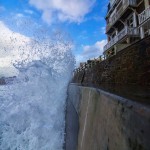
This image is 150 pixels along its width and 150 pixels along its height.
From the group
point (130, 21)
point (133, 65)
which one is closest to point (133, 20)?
point (130, 21)

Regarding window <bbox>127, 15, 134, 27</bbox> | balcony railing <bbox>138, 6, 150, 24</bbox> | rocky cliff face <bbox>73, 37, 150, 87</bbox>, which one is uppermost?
window <bbox>127, 15, 134, 27</bbox>

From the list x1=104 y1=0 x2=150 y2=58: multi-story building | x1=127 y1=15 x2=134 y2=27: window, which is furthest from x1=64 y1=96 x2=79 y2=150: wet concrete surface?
x1=127 y1=15 x2=134 y2=27: window

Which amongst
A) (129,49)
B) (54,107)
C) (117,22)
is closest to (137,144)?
(129,49)

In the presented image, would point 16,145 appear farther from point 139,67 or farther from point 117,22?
point 117,22

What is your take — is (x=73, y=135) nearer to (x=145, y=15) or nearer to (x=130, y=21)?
(x=145, y=15)

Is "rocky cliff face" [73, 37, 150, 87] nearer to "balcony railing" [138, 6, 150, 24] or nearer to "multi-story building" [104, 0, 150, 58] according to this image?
"multi-story building" [104, 0, 150, 58]

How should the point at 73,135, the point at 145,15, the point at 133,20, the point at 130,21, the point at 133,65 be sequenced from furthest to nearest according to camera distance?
the point at 130,21 → the point at 133,20 → the point at 145,15 → the point at 73,135 → the point at 133,65

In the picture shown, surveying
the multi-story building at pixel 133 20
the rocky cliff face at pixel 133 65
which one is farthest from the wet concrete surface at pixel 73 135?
the multi-story building at pixel 133 20

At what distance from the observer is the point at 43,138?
34.8 feet

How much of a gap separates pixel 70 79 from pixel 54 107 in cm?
1405

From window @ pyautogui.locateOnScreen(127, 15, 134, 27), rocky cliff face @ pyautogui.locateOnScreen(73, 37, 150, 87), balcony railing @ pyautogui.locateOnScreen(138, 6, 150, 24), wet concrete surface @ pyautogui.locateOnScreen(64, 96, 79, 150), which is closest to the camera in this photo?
rocky cliff face @ pyautogui.locateOnScreen(73, 37, 150, 87)

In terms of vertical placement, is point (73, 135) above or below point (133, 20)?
below

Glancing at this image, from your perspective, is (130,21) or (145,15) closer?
(145,15)

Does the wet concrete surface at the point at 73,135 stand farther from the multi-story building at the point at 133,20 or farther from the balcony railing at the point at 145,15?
the balcony railing at the point at 145,15
